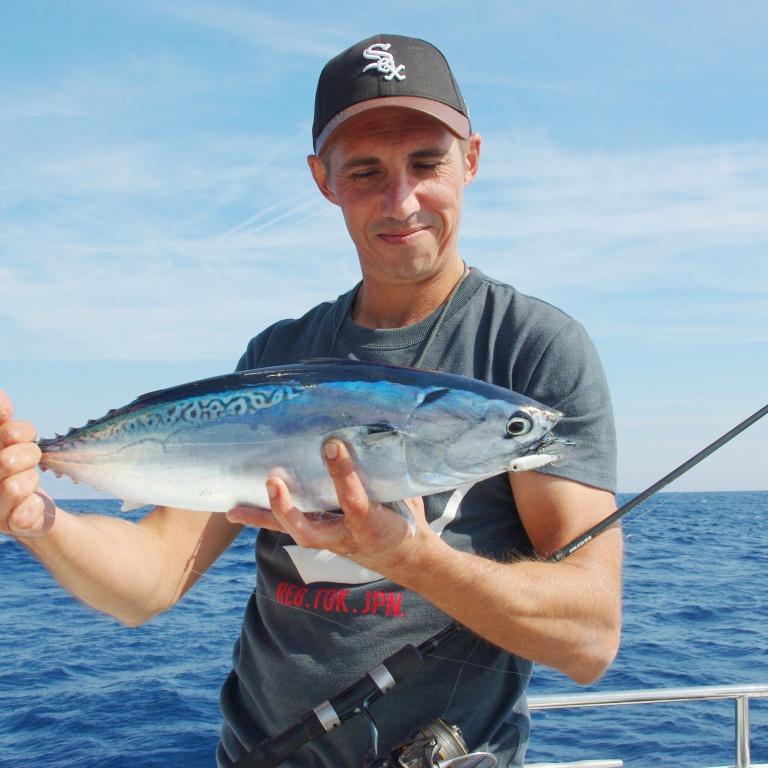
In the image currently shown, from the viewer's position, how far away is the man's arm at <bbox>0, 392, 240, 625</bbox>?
2096 mm

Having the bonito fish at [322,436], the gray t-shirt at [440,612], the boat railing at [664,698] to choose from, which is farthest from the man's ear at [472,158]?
the boat railing at [664,698]

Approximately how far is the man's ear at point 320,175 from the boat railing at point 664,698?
2.57 meters

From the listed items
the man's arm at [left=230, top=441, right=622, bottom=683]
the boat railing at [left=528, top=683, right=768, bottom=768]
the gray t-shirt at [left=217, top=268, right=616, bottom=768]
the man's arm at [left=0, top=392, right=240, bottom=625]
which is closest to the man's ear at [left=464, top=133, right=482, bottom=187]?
the gray t-shirt at [left=217, top=268, right=616, bottom=768]

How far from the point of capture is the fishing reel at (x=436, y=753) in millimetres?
2127

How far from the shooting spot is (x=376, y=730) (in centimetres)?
224

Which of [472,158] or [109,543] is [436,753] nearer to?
[109,543]

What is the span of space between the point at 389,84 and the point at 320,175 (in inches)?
21.6

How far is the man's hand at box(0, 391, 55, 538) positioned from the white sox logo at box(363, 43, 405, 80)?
156 centimetres

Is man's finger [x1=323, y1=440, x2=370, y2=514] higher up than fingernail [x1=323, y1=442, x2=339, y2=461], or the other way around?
fingernail [x1=323, y1=442, x2=339, y2=461]

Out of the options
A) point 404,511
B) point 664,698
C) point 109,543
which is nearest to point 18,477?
point 109,543

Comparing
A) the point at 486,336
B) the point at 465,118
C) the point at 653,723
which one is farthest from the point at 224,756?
the point at 653,723

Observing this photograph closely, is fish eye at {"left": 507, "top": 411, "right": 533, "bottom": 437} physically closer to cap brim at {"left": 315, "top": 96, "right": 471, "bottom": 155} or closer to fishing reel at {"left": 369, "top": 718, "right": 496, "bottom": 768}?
fishing reel at {"left": 369, "top": 718, "right": 496, "bottom": 768}

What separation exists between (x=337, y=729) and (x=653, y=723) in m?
7.31

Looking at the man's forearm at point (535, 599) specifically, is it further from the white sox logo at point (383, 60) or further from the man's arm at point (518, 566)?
→ the white sox logo at point (383, 60)
